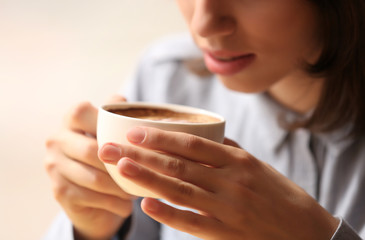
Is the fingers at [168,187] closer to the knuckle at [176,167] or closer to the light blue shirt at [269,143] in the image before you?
the knuckle at [176,167]

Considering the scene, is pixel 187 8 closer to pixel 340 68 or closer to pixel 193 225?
pixel 340 68

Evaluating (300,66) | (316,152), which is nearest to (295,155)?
(316,152)

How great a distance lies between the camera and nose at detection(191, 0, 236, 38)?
0.69 m

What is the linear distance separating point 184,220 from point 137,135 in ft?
0.40

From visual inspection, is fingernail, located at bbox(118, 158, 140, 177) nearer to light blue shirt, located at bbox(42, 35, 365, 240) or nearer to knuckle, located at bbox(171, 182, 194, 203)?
knuckle, located at bbox(171, 182, 194, 203)

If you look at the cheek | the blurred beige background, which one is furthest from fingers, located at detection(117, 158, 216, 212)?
the blurred beige background

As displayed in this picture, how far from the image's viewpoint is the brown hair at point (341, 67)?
76 cm

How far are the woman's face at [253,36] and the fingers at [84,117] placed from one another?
0.78 feet

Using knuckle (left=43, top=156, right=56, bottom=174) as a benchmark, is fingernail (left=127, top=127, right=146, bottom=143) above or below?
above

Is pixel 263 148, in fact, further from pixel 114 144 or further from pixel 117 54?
pixel 117 54

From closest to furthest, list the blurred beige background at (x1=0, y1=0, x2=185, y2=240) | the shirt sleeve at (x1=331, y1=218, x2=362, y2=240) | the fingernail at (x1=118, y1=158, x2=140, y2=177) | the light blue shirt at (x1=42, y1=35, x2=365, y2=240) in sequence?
1. the fingernail at (x1=118, y1=158, x2=140, y2=177)
2. the shirt sleeve at (x1=331, y1=218, x2=362, y2=240)
3. the light blue shirt at (x1=42, y1=35, x2=365, y2=240)
4. the blurred beige background at (x1=0, y1=0, x2=185, y2=240)

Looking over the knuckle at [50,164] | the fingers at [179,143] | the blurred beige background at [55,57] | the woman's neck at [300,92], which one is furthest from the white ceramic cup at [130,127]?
the blurred beige background at [55,57]

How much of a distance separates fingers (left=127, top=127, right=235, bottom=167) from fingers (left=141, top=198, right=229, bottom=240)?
0.22ft

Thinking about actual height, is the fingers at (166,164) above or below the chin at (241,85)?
below
